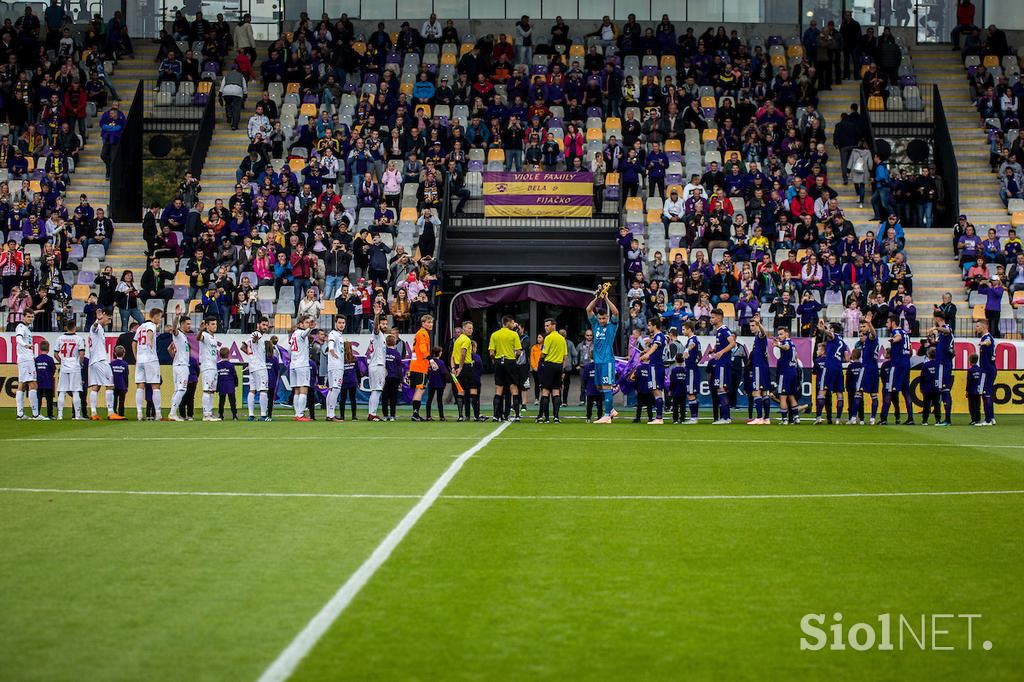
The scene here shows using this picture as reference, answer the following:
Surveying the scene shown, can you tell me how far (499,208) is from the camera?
3547 cm

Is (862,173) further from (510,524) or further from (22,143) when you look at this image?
(510,524)

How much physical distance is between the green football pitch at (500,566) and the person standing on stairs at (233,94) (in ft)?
86.7

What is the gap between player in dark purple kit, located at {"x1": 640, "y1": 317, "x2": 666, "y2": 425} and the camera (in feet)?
75.8

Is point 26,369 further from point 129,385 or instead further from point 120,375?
point 129,385

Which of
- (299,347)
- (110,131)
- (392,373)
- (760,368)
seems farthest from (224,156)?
(760,368)

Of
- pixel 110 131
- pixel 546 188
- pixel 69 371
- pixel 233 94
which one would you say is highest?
pixel 233 94

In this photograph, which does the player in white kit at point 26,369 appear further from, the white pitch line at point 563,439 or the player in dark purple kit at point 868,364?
the player in dark purple kit at point 868,364

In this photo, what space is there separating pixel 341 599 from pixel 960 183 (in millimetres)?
35462

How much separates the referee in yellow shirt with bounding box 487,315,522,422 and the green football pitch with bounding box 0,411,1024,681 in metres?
7.22

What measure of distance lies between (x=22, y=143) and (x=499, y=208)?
51.1 feet

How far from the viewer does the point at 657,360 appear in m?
23.2

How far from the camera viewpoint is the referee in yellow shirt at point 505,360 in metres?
22.9

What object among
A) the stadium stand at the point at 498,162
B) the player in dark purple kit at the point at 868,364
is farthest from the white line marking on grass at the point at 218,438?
the stadium stand at the point at 498,162

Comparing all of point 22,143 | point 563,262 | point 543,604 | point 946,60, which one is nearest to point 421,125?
point 563,262
